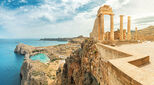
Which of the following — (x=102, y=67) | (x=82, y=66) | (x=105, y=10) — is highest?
(x=105, y=10)

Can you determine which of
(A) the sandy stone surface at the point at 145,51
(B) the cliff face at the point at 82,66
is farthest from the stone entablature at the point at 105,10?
(A) the sandy stone surface at the point at 145,51

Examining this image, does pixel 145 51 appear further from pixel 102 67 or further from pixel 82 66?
pixel 82 66

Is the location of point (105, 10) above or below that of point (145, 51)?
above

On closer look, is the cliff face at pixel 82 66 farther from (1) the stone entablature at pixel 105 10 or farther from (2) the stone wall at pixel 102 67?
(1) the stone entablature at pixel 105 10

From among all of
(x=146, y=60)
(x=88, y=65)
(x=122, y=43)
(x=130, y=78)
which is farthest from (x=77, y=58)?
(x=130, y=78)

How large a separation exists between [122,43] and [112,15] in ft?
17.5

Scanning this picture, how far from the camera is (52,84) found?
2295 centimetres

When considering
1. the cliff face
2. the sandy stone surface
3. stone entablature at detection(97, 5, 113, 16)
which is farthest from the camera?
stone entablature at detection(97, 5, 113, 16)

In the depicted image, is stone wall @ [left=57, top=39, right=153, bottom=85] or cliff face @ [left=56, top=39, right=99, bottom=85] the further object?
cliff face @ [left=56, top=39, right=99, bottom=85]

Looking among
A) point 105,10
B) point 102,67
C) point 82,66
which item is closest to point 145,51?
point 102,67

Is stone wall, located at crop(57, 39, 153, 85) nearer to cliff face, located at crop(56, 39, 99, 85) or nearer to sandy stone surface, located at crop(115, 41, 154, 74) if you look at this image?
cliff face, located at crop(56, 39, 99, 85)

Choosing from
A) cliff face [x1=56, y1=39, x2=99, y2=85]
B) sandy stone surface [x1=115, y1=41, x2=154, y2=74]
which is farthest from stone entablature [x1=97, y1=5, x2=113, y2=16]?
sandy stone surface [x1=115, y1=41, x2=154, y2=74]

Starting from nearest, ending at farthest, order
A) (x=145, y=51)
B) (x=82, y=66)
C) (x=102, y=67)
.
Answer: (x=145, y=51) → (x=102, y=67) → (x=82, y=66)

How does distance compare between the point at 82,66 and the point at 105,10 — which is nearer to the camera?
the point at 82,66
